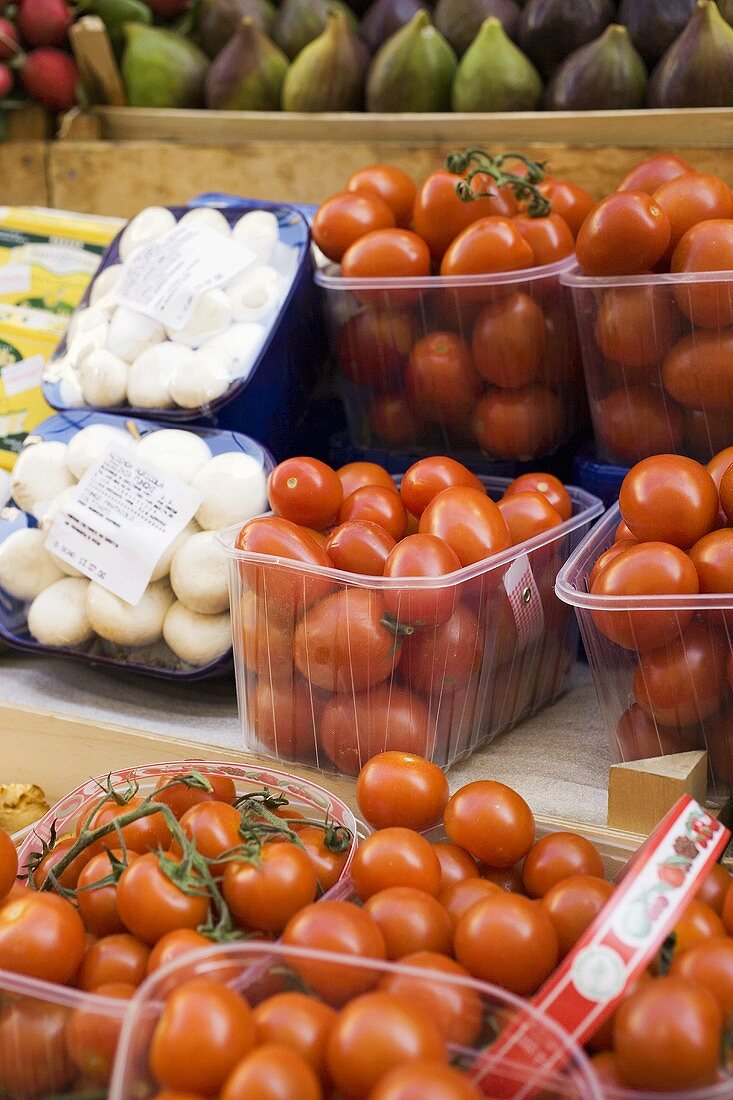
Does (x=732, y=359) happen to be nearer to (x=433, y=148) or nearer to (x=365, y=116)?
(x=433, y=148)

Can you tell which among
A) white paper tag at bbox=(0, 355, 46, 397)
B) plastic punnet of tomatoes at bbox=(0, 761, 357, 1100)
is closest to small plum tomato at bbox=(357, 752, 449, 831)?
plastic punnet of tomatoes at bbox=(0, 761, 357, 1100)

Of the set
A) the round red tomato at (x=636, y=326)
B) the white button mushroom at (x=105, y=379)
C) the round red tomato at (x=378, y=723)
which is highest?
the round red tomato at (x=636, y=326)

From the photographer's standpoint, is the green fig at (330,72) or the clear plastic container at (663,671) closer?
the clear plastic container at (663,671)

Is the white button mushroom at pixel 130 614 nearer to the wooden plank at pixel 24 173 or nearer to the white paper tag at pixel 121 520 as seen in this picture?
the white paper tag at pixel 121 520

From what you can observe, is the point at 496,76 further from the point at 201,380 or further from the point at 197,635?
the point at 197,635

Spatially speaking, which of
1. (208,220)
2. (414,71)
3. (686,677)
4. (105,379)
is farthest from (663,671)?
(414,71)

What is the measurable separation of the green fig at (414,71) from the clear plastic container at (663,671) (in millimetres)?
1191

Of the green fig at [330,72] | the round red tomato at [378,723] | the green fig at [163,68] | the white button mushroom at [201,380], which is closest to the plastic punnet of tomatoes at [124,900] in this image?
the round red tomato at [378,723]

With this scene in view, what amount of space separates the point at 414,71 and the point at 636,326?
89cm

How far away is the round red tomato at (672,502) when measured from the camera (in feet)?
3.68

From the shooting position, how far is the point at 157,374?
1.60m

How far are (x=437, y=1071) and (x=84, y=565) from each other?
3.22 ft

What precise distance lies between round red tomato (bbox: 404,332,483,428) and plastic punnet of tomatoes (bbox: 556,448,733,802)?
1.41 ft

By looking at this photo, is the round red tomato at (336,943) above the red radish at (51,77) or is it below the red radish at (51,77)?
below
